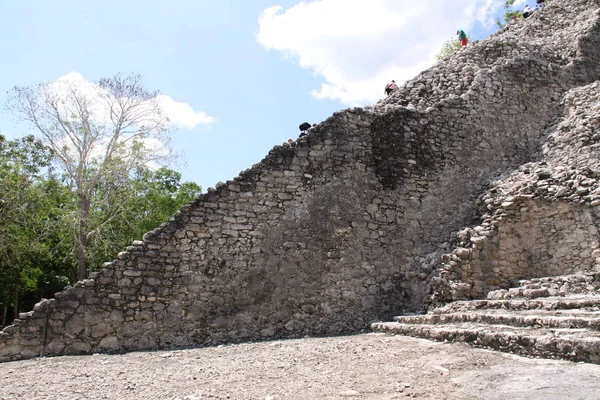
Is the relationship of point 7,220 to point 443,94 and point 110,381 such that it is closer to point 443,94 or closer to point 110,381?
point 110,381

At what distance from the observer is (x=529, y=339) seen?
4.22m

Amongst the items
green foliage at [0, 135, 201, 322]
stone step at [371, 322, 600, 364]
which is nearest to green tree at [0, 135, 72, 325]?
green foliage at [0, 135, 201, 322]

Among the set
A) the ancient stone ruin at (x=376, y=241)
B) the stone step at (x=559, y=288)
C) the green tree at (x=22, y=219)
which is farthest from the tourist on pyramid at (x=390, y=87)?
the green tree at (x=22, y=219)

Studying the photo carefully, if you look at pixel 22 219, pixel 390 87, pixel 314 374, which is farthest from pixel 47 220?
pixel 314 374

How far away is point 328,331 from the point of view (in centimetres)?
795

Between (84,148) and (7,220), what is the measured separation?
3361 mm

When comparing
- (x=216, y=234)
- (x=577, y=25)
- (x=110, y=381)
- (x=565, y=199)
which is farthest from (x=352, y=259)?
(x=577, y=25)

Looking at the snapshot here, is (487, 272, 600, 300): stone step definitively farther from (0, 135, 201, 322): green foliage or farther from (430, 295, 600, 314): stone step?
(0, 135, 201, 322): green foliage

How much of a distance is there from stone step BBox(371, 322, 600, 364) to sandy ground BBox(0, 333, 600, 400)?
0.12 metres

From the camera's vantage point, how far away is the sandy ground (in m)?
3.49

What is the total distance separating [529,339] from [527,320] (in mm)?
698

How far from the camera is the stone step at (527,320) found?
4.30m

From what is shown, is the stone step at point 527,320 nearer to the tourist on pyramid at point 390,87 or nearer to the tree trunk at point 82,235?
the tourist on pyramid at point 390,87

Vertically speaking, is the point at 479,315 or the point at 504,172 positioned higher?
the point at 504,172
